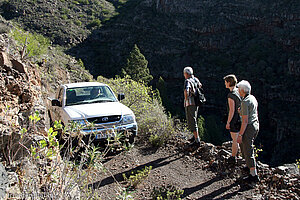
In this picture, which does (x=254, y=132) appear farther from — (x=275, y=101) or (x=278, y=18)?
(x=278, y=18)

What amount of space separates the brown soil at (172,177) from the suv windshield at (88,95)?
51.1 inches

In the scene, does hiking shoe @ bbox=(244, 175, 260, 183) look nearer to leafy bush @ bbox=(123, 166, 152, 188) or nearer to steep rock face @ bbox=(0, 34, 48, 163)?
leafy bush @ bbox=(123, 166, 152, 188)

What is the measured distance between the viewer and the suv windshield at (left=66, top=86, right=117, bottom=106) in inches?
220

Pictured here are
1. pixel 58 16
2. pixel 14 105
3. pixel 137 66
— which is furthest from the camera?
pixel 58 16

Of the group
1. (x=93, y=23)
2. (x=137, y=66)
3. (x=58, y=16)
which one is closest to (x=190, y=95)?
(x=137, y=66)

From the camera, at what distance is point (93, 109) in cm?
507

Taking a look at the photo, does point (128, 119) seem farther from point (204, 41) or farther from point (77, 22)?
point (204, 41)

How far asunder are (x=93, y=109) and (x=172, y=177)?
6.41ft

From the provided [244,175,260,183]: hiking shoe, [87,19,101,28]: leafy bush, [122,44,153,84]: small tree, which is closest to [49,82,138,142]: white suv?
[244,175,260,183]: hiking shoe

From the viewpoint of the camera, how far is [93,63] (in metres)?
43.2

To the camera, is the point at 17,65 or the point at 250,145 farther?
the point at 250,145

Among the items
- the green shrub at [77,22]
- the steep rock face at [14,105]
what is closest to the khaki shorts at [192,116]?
the steep rock face at [14,105]

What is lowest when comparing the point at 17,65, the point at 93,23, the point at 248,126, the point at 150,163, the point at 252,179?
the point at 150,163

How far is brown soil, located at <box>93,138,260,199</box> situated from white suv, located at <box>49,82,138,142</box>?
61cm
